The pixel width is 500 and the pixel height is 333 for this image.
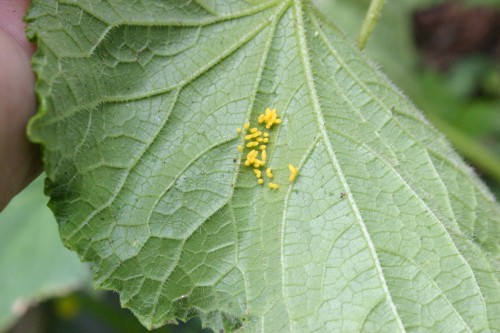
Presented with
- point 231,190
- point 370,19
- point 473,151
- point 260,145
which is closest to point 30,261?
point 231,190

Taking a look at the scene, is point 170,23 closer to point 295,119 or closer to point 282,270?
point 295,119

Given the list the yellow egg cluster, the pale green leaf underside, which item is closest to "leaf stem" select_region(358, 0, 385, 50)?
the pale green leaf underside

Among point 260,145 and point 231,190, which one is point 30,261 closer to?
point 231,190

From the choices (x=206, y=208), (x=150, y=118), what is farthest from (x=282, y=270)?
(x=150, y=118)

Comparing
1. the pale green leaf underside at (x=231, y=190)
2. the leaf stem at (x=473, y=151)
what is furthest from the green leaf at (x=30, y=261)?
the leaf stem at (x=473, y=151)

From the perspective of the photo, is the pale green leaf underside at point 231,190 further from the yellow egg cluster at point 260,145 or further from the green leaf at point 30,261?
the green leaf at point 30,261

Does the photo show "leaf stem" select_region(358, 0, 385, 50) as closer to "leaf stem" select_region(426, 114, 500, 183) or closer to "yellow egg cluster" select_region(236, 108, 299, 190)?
"yellow egg cluster" select_region(236, 108, 299, 190)

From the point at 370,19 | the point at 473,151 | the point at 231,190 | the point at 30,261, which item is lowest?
the point at 30,261
